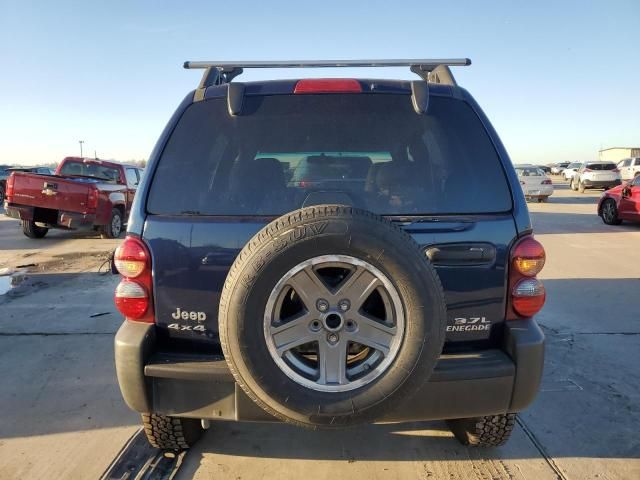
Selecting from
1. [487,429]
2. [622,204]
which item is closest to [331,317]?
[487,429]

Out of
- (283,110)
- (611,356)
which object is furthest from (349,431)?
(611,356)

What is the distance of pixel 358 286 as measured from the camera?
5.99 ft

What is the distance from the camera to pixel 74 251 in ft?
29.6

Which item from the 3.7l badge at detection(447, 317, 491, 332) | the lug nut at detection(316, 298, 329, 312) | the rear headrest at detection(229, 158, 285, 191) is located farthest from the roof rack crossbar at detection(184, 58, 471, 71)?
the lug nut at detection(316, 298, 329, 312)

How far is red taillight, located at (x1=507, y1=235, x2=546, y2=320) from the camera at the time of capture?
83.0 inches

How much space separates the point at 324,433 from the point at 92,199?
8289 mm

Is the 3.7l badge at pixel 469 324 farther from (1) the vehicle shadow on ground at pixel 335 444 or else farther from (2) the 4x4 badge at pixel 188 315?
(2) the 4x4 badge at pixel 188 315

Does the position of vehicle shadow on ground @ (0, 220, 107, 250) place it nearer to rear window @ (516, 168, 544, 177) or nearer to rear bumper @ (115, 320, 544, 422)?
rear bumper @ (115, 320, 544, 422)

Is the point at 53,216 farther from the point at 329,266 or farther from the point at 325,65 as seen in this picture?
the point at 329,266

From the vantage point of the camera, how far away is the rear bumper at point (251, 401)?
2.02 metres

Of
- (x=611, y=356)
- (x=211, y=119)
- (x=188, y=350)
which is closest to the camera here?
(x=188, y=350)

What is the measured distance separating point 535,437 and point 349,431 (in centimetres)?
116

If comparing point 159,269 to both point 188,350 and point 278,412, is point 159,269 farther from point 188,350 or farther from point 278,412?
point 278,412

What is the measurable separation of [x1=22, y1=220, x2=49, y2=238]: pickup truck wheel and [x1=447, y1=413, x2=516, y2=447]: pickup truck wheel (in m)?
10.7
